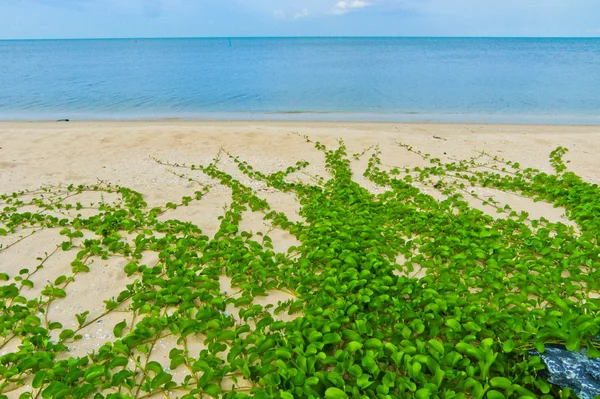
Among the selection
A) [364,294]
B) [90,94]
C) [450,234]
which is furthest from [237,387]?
[90,94]

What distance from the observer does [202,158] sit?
9.66 metres

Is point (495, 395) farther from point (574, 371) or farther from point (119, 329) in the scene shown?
point (119, 329)

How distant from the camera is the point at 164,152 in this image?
10203 mm

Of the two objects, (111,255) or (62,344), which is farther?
(111,255)

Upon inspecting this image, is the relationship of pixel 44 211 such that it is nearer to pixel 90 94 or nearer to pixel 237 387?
pixel 237 387

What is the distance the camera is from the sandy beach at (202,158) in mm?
4785

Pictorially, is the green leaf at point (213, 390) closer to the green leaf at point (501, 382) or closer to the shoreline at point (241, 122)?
the green leaf at point (501, 382)

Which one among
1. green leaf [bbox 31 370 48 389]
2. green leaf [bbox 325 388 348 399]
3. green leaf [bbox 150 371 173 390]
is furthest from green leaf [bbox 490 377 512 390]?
green leaf [bbox 31 370 48 389]

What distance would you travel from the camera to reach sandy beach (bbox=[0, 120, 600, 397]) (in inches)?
188

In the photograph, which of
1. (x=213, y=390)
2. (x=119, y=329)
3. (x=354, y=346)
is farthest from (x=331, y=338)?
(x=119, y=329)

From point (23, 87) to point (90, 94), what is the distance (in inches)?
262

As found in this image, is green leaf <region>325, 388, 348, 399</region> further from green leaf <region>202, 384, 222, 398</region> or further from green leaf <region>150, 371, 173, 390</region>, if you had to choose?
green leaf <region>150, 371, 173, 390</region>

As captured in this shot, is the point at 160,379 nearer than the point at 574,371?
No

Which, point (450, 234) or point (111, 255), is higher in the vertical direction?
point (450, 234)
